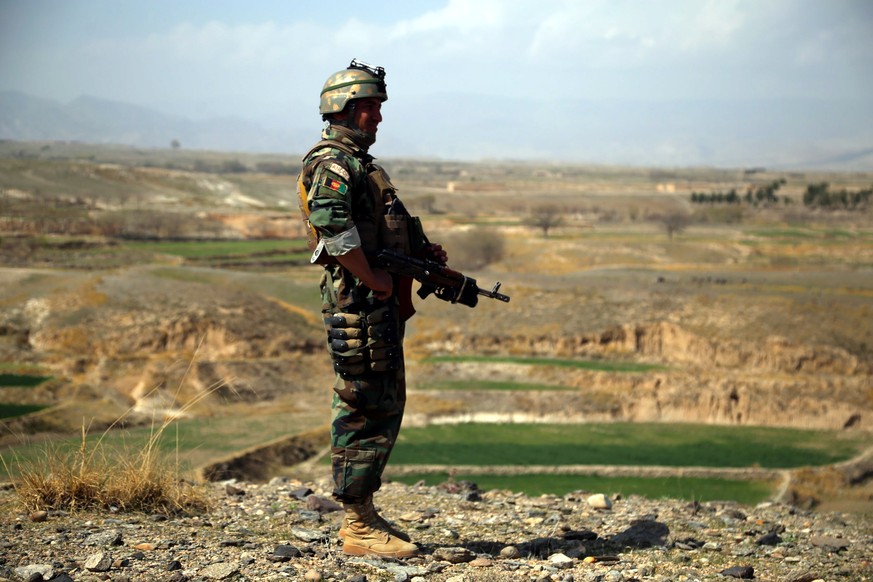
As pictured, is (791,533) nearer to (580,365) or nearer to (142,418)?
(142,418)

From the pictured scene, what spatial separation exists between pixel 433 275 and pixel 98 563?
307 centimetres

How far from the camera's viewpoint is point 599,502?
31.9ft

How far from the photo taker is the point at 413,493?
1010 centimetres

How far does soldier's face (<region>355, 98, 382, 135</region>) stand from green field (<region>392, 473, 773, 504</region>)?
14.6 metres

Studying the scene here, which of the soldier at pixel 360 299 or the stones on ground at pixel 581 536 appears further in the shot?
the stones on ground at pixel 581 536

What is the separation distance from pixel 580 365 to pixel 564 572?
88.4 feet

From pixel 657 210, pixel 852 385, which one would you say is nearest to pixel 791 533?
pixel 852 385

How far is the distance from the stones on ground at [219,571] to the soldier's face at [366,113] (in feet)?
10.6

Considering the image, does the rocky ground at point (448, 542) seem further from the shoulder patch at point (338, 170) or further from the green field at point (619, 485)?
the green field at point (619, 485)

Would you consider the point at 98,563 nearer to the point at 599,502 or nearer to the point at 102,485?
the point at 102,485

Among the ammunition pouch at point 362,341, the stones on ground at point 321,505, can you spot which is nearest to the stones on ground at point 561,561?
the ammunition pouch at point 362,341

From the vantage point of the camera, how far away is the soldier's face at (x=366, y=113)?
6844 mm

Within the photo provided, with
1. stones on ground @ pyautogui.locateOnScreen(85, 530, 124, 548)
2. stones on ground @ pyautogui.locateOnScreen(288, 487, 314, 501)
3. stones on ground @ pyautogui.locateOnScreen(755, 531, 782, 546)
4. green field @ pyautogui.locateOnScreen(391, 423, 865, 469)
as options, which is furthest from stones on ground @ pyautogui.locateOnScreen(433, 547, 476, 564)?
green field @ pyautogui.locateOnScreen(391, 423, 865, 469)

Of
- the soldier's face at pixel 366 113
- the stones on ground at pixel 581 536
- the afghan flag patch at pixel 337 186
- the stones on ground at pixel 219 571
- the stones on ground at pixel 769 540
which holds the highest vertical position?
the soldier's face at pixel 366 113
